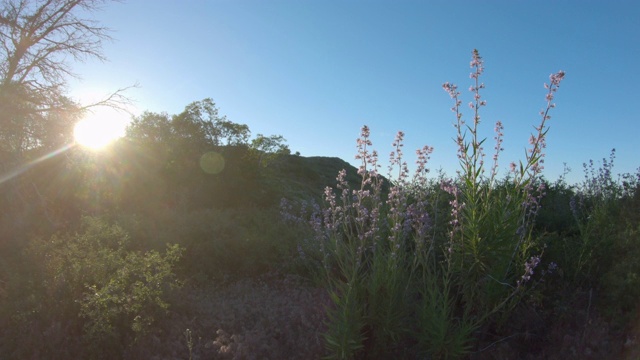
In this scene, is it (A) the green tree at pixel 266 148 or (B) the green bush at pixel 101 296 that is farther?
(A) the green tree at pixel 266 148

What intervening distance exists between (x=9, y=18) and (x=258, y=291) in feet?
42.4

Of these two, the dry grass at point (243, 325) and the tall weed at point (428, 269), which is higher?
the tall weed at point (428, 269)

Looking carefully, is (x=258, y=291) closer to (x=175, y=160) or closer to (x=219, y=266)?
(x=219, y=266)

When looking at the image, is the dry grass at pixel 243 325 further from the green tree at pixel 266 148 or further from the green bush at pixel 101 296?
the green tree at pixel 266 148

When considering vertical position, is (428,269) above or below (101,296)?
above

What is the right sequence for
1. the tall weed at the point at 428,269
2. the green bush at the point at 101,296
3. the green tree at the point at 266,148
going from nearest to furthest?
1. the tall weed at the point at 428,269
2. the green bush at the point at 101,296
3. the green tree at the point at 266,148

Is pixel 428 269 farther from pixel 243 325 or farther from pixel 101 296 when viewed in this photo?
pixel 101 296

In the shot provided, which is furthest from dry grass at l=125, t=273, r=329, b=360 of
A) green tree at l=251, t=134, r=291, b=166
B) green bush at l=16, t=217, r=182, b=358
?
green tree at l=251, t=134, r=291, b=166

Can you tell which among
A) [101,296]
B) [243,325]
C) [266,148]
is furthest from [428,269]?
[266,148]

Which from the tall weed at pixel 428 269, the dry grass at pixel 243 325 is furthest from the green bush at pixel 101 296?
the tall weed at pixel 428 269

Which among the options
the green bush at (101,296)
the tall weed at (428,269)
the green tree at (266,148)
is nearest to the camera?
the tall weed at (428,269)

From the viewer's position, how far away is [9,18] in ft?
45.5

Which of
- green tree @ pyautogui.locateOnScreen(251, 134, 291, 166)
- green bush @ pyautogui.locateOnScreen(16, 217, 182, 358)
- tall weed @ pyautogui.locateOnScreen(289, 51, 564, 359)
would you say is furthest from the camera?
green tree @ pyautogui.locateOnScreen(251, 134, 291, 166)

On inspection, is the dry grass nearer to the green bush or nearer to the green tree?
the green bush
